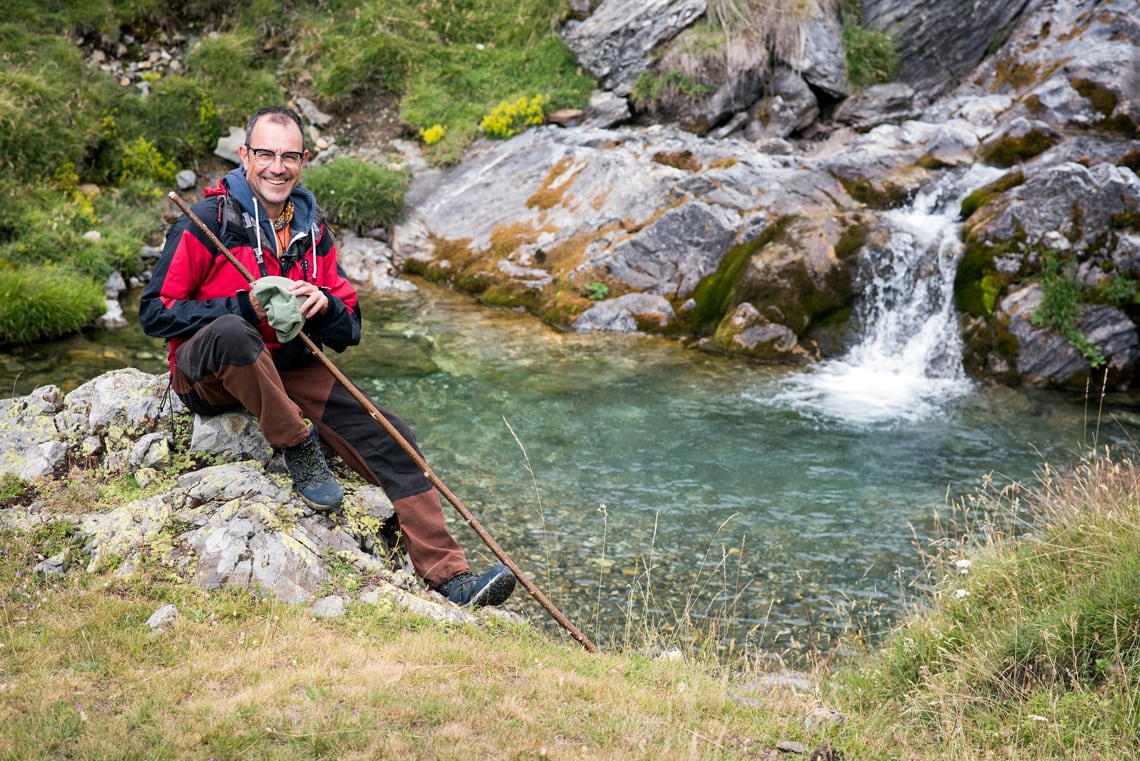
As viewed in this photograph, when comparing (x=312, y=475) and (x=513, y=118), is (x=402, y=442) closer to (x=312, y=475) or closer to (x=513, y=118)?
(x=312, y=475)

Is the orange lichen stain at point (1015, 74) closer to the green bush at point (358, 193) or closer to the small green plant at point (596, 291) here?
the small green plant at point (596, 291)

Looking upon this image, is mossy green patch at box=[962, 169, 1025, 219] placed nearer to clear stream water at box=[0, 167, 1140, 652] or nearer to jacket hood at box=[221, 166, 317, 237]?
clear stream water at box=[0, 167, 1140, 652]

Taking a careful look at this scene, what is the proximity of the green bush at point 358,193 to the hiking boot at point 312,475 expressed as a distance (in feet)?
37.0

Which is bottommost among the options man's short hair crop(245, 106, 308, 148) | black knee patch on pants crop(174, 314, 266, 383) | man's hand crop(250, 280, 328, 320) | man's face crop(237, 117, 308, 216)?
black knee patch on pants crop(174, 314, 266, 383)

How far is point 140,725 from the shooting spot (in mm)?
3934

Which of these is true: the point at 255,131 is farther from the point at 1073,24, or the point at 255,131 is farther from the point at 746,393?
the point at 1073,24

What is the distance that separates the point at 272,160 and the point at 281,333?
3.56ft

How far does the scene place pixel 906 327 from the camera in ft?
44.4

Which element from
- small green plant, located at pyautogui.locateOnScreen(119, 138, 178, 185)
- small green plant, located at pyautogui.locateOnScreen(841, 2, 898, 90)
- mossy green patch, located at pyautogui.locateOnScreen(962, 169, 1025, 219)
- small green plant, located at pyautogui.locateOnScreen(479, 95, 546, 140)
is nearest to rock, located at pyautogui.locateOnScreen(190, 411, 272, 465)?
mossy green patch, located at pyautogui.locateOnScreen(962, 169, 1025, 219)

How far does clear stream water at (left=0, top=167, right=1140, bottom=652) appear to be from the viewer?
7.46 meters

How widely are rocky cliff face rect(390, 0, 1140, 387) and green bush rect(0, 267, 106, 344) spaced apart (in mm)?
5408

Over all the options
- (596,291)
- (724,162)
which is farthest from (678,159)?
(596,291)

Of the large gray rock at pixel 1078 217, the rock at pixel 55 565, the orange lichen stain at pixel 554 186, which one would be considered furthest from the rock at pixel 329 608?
the orange lichen stain at pixel 554 186

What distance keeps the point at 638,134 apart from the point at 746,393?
23.4 ft
